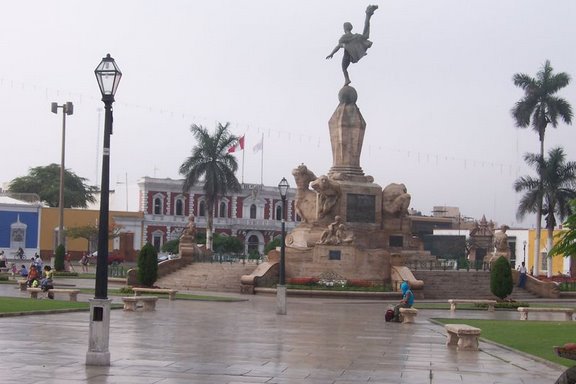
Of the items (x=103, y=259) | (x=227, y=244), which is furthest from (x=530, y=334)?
→ (x=227, y=244)

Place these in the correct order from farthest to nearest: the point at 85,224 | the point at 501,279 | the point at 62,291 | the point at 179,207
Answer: the point at 179,207
the point at 85,224
the point at 501,279
the point at 62,291

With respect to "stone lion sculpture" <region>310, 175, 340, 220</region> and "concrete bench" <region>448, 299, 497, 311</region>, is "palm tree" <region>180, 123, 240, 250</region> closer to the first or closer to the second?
"stone lion sculpture" <region>310, 175, 340, 220</region>

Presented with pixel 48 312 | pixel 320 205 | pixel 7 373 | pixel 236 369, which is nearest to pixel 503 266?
pixel 320 205

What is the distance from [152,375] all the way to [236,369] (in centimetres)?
144

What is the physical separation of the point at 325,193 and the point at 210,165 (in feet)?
73.4

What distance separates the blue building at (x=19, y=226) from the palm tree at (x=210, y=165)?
49.8ft

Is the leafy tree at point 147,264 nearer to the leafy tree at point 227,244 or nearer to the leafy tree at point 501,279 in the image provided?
the leafy tree at point 501,279

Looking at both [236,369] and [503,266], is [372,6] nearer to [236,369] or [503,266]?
[503,266]

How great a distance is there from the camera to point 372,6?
4588 centimetres

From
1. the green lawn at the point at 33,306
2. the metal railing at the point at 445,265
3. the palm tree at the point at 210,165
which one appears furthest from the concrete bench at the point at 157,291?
the palm tree at the point at 210,165

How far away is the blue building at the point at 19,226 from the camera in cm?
7119

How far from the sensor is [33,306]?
25172 mm

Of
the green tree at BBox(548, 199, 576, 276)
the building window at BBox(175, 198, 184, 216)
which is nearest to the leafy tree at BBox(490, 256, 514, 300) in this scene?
the green tree at BBox(548, 199, 576, 276)

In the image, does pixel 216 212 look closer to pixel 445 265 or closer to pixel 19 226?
pixel 19 226
